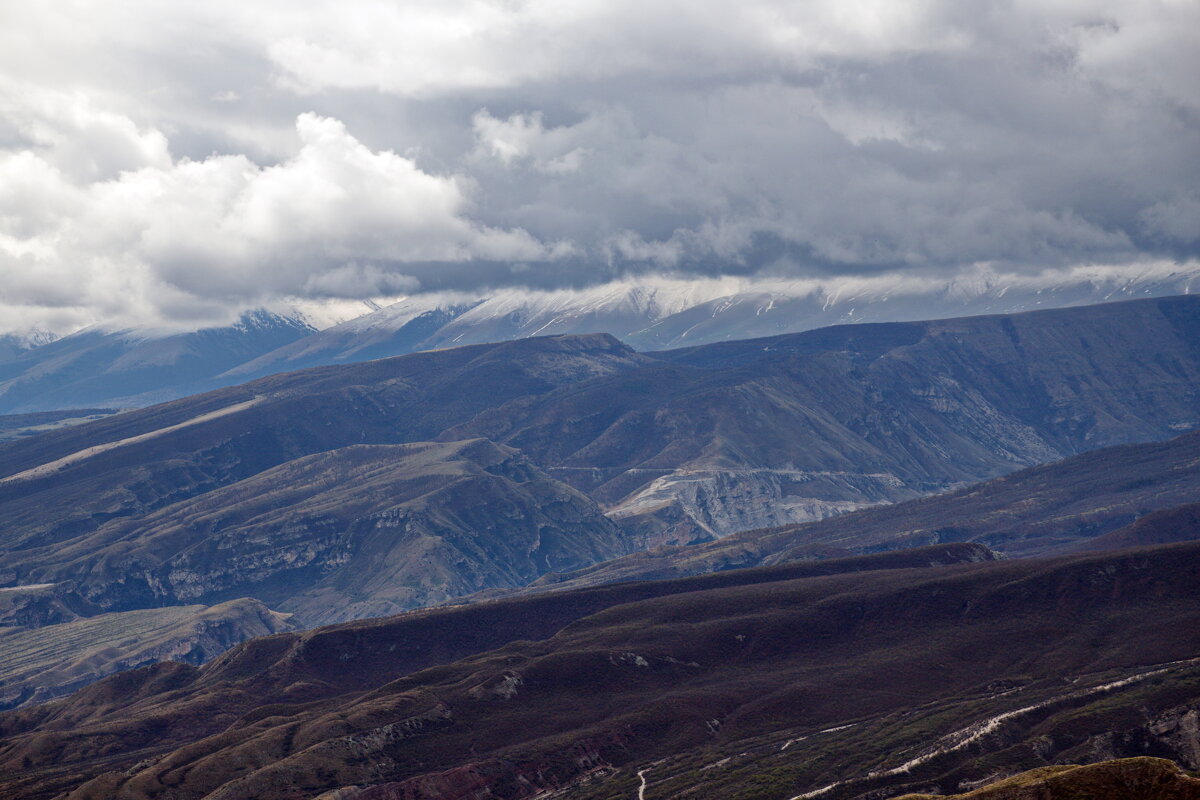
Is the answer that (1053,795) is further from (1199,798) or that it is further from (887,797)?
(887,797)

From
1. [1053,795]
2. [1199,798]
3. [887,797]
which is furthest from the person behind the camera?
[887,797]

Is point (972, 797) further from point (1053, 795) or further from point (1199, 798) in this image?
point (1199, 798)

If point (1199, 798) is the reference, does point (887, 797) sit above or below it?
below

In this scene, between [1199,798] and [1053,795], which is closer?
[1199,798]

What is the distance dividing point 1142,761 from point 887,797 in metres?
65.6

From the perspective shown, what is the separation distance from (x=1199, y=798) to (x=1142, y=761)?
7866 millimetres

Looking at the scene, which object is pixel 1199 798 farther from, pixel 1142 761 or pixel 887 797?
pixel 887 797

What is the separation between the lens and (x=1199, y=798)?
13038 centimetres

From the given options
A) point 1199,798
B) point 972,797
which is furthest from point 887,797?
point 1199,798

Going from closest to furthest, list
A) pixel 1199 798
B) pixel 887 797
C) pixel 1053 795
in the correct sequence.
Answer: pixel 1199 798 < pixel 1053 795 < pixel 887 797

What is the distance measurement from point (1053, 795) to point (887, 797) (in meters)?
61.8

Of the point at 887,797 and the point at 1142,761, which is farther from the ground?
the point at 1142,761

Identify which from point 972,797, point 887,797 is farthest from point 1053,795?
point 887,797

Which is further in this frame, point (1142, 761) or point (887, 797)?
point (887, 797)
